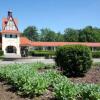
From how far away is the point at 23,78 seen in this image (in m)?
9.29

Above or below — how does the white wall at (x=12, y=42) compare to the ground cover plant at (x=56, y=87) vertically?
above

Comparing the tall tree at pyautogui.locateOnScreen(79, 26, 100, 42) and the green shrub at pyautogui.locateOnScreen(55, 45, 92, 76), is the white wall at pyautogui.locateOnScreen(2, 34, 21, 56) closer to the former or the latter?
the tall tree at pyautogui.locateOnScreen(79, 26, 100, 42)

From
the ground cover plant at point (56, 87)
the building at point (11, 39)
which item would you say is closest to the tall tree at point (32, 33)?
the building at point (11, 39)

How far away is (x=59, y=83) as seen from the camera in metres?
8.25

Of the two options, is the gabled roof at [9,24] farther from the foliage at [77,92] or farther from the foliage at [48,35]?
the foliage at [48,35]

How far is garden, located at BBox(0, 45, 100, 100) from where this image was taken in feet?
24.2

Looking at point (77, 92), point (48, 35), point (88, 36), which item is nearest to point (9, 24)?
point (88, 36)

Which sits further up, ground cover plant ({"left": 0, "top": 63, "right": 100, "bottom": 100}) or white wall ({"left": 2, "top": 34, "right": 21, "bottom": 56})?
white wall ({"left": 2, "top": 34, "right": 21, "bottom": 56})

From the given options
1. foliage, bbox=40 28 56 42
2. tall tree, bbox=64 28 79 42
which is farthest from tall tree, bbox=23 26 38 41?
tall tree, bbox=64 28 79 42

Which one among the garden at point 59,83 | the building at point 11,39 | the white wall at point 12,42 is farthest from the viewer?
the white wall at point 12,42

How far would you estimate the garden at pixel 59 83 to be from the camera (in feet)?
24.2

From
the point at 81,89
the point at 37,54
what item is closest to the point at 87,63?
the point at 81,89

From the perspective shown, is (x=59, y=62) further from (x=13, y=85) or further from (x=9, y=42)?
(x=9, y=42)

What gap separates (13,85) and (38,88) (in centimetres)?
226
